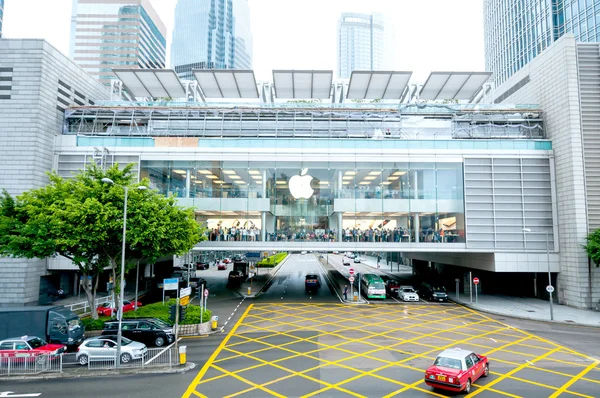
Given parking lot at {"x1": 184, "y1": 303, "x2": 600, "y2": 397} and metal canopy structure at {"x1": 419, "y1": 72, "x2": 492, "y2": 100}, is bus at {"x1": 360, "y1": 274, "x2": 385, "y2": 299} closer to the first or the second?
parking lot at {"x1": 184, "y1": 303, "x2": 600, "y2": 397}

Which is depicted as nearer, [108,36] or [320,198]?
[320,198]

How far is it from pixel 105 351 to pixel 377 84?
34.6 metres

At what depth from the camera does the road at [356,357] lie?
48.8 ft

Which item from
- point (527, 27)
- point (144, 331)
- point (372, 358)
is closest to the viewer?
point (372, 358)

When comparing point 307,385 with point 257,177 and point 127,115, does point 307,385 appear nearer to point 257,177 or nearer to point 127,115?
point 257,177

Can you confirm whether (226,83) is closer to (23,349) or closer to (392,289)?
(392,289)

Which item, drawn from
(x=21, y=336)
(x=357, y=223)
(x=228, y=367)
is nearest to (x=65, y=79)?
(x=21, y=336)

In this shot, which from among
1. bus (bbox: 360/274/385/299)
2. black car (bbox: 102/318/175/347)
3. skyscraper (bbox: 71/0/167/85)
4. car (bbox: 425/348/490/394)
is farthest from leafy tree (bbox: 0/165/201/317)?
skyscraper (bbox: 71/0/167/85)

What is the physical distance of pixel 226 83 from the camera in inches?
1623

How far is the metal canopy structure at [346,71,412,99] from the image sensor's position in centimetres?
3881

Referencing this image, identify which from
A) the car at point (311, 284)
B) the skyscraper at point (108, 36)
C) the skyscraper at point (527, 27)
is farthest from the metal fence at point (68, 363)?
the skyscraper at point (108, 36)

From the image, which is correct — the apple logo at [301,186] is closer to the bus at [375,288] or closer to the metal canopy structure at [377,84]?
the bus at [375,288]

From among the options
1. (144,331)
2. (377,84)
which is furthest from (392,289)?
(144,331)

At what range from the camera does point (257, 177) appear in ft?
117
